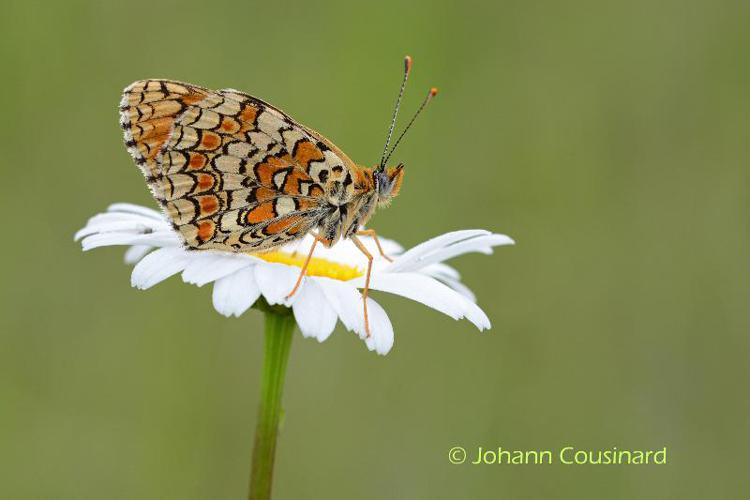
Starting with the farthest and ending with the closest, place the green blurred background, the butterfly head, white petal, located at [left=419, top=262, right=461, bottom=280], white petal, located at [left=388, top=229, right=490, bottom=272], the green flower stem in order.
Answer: the green blurred background → white petal, located at [left=419, top=262, right=461, bottom=280] → the butterfly head → white petal, located at [left=388, top=229, right=490, bottom=272] → the green flower stem

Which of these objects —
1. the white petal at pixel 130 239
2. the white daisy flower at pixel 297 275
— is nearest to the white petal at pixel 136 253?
the white daisy flower at pixel 297 275

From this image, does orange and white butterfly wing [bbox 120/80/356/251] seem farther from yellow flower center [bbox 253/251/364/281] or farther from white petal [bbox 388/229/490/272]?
white petal [bbox 388/229/490/272]

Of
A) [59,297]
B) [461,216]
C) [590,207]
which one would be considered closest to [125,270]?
[59,297]

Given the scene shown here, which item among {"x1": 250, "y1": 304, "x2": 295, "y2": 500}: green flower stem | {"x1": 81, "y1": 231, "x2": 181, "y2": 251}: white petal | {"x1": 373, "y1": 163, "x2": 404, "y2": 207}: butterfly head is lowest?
{"x1": 250, "y1": 304, "x2": 295, "y2": 500}: green flower stem

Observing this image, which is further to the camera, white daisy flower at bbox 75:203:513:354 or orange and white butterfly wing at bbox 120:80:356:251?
orange and white butterfly wing at bbox 120:80:356:251

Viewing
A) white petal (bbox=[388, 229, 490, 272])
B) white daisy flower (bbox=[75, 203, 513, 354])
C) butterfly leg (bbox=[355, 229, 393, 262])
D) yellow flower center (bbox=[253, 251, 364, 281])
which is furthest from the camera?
butterfly leg (bbox=[355, 229, 393, 262])

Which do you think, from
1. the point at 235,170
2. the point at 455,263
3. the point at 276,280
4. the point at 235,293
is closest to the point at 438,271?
the point at 235,170

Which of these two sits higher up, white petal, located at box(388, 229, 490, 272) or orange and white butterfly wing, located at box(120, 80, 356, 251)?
orange and white butterfly wing, located at box(120, 80, 356, 251)

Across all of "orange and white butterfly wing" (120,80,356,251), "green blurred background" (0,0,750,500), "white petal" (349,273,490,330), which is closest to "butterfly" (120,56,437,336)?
"orange and white butterfly wing" (120,80,356,251)
